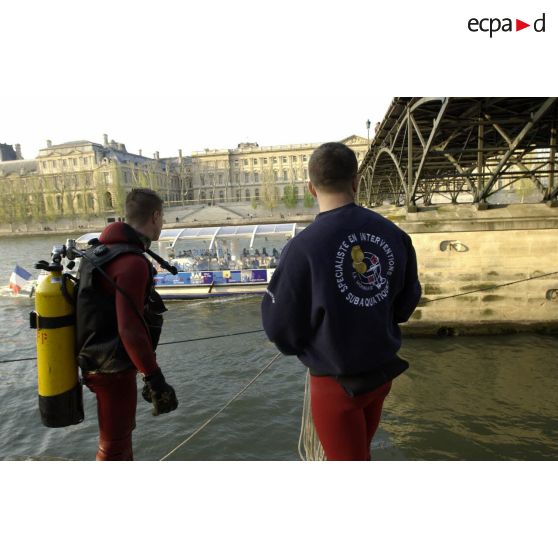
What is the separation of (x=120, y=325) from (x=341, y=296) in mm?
1206

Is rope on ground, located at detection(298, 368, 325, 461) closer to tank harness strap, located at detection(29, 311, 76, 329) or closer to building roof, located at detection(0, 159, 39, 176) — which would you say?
tank harness strap, located at detection(29, 311, 76, 329)

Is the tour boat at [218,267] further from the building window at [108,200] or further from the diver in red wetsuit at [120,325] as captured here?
the building window at [108,200]

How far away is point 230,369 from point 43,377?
7.86 m

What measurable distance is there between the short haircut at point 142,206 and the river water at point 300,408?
175 inches

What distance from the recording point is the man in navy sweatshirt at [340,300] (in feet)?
5.49

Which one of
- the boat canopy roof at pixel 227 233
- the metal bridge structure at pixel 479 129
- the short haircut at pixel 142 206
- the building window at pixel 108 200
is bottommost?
the boat canopy roof at pixel 227 233

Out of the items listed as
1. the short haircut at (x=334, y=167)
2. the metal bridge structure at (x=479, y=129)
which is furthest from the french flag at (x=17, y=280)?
the short haircut at (x=334, y=167)

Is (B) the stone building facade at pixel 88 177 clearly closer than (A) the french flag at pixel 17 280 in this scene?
No

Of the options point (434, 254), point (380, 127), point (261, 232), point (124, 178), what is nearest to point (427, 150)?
point (434, 254)

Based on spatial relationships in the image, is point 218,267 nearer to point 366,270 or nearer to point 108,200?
point 366,270

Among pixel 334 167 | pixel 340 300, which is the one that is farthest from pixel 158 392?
pixel 334 167

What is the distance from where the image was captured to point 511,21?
12.0 feet

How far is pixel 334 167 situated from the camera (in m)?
1.75

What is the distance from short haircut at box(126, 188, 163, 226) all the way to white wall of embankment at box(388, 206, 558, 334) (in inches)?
358
